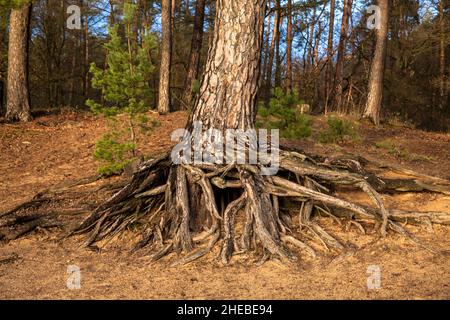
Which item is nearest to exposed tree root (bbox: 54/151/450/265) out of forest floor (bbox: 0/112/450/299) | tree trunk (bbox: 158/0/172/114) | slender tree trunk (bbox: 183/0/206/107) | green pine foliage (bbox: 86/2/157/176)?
forest floor (bbox: 0/112/450/299)

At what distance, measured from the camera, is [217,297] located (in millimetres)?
4090

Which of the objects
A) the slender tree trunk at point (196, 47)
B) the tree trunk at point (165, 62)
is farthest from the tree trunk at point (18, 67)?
the slender tree trunk at point (196, 47)

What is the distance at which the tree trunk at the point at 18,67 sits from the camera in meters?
13.2

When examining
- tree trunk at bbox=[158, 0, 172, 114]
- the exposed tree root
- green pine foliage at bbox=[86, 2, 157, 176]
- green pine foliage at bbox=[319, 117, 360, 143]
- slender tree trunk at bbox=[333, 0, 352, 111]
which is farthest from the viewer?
slender tree trunk at bbox=[333, 0, 352, 111]

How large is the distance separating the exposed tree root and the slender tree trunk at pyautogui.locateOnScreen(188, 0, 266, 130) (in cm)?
68

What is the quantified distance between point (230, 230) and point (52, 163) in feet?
19.7

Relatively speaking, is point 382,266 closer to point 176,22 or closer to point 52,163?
point 52,163

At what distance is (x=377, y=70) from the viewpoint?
588 inches

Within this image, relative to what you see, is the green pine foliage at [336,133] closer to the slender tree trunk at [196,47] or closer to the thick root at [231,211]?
the thick root at [231,211]

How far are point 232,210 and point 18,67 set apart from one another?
34.5ft

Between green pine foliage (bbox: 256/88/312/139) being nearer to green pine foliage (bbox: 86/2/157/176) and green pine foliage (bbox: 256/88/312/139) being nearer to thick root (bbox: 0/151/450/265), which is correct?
A: thick root (bbox: 0/151/450/265)

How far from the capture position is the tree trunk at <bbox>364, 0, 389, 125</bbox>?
48.4ft

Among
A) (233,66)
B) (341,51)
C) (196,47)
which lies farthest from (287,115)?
(341,51)

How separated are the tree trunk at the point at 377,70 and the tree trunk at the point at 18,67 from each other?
1076 cm
